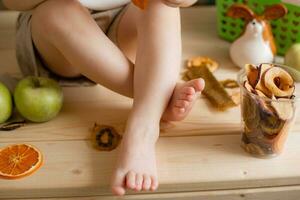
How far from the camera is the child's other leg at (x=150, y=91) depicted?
812 millimetres

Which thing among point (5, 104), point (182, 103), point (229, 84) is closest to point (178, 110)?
point (182, 103)

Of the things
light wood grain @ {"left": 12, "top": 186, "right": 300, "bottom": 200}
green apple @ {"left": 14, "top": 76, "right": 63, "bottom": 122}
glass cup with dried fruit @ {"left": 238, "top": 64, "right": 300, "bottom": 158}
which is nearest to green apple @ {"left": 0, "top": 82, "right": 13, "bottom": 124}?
green apple @ {"left": 14, "top": 76, "right": 63, "bottom": 122}

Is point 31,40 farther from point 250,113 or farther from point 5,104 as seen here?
point 250,113

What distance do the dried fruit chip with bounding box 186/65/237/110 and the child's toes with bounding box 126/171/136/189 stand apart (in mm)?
296

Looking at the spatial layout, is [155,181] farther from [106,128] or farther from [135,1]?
[135,1]

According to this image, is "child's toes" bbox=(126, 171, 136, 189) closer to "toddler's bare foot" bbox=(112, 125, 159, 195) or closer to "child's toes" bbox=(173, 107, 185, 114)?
"toddler's bare foot" bbox=(112, 125, 159, 195)

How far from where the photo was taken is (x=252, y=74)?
0.88 m

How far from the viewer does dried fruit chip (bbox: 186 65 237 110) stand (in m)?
1.01

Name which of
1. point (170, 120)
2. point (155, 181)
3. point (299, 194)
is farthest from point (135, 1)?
point (299, 194)

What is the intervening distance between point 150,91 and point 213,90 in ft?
0.72

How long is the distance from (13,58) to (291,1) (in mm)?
694

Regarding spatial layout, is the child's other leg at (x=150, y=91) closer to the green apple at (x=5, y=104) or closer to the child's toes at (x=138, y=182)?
the child's toes at (x=138, y=182)

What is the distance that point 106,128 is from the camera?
949 mm

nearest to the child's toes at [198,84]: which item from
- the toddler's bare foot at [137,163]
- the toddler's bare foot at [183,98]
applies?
the toddler's bare foot at [183,98]
